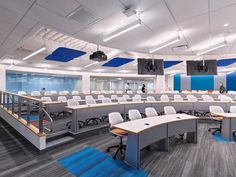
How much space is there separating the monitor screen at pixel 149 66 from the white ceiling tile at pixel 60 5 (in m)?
4.10

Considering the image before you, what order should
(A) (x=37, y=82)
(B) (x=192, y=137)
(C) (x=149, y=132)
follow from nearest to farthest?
(C) (x=149, y=132) < (B) (x=192, y=137) < (A) (x=37, y=82)

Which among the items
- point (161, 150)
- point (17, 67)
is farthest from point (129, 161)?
point (17, 67)

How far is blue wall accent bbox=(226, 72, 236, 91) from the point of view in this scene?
14.0 m

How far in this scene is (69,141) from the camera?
4000 millimetres

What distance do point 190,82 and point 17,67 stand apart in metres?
16.7

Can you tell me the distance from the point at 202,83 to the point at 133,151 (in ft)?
51.7

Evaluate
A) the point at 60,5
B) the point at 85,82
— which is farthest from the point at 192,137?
A: the point at 85,82

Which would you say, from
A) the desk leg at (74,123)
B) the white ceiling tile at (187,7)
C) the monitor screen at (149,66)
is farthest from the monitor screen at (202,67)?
the desk leg at (74,123)

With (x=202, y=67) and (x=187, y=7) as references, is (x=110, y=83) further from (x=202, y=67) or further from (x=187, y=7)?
(x=187, y=7)

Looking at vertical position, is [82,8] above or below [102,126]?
above

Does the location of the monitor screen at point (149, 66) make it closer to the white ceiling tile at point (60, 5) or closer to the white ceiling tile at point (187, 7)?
the white ceiling tile at point (187, 7)

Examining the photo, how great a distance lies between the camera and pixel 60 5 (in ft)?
9.59

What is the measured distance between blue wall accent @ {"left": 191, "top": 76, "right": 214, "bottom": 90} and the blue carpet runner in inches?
616

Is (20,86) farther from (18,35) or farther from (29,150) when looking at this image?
(29,150)
